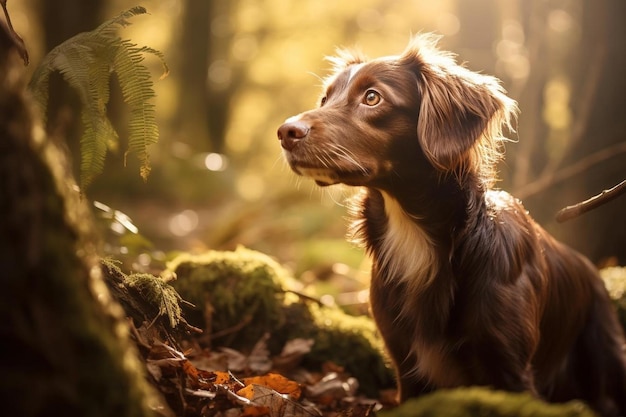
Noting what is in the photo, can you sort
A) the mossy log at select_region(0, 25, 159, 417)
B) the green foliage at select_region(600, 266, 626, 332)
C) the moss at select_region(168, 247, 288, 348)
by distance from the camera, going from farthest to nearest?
the green foliage at select_region(600, 266, 626, 332) < the moss at select_region(168, 247, 288, 348) < the mossy log at select_region(0, 25, 159, 417)

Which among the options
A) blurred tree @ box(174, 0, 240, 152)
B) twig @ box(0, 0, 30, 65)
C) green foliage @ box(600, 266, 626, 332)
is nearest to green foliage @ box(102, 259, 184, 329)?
twig @ box(0, 0, 30, 65)

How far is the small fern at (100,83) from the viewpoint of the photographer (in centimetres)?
249

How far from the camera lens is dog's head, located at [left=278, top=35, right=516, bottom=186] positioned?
3.05 m

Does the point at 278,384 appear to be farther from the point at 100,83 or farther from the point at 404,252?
the point at 100,83

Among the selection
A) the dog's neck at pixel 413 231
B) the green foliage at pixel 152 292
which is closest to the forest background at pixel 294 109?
the dog's neck at pixel 413 231

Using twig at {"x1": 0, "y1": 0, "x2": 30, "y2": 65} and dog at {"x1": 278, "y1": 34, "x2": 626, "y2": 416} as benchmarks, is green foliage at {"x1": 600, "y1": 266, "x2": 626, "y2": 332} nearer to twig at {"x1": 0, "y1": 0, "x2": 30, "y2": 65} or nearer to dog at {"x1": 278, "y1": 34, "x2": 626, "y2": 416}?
dog at {"x1": 278, "y1": 34, "x2": 626, "y2": 416}

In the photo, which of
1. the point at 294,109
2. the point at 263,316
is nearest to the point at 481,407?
the point at 263,316

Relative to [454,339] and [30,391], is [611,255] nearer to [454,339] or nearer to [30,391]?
[454,339]

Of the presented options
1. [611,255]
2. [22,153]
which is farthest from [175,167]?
[22,153]

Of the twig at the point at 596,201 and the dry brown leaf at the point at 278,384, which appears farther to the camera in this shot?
the dry brown leaf at the point at 278,384

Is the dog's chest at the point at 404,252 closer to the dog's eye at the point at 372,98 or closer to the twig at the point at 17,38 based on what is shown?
the dog's eye at the point at 372,98

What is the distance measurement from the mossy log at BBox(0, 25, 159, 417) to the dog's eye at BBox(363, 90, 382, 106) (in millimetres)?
2051

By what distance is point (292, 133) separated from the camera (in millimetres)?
3043

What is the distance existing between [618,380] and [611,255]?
306 cm
